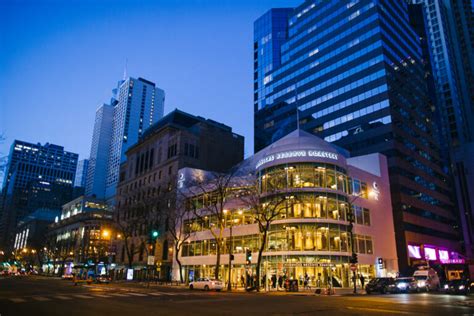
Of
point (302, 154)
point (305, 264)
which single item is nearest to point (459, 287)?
point (305, 264)

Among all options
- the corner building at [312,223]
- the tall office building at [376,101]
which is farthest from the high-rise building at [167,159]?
the tall office building at [376,101]

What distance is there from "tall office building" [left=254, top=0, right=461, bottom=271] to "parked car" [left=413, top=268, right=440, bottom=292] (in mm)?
21277

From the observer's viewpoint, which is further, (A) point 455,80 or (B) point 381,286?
(A) point 455,80

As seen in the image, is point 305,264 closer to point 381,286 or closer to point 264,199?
point 381,286

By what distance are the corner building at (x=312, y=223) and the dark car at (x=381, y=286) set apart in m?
6.91

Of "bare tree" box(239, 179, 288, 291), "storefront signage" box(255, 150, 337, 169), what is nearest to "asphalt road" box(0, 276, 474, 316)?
"bare tree" box(239, 179, 288, 291)

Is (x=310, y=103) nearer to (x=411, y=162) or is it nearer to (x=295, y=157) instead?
(x=411, y=162)

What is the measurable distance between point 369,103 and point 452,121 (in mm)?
72963

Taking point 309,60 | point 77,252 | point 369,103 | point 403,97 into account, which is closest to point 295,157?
point 369,103

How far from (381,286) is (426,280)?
8347 millimetres

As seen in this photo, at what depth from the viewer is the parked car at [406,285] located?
4053 centimetres

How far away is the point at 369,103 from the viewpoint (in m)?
84.8

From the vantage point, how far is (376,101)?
83438 millimetres

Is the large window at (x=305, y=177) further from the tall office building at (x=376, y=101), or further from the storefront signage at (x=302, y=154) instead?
the tall office building at (x=376, y=101)
